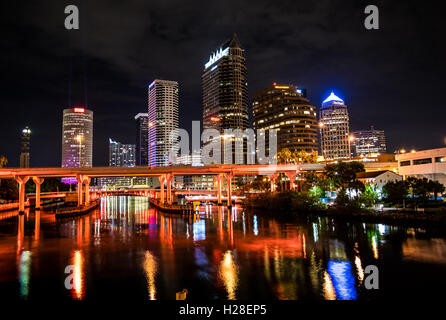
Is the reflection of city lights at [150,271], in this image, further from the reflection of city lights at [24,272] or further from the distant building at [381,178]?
the distant building at [381,178]

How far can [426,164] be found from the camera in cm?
8494

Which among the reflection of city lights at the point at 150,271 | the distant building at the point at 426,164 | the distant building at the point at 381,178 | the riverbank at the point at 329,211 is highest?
the distant building at the point at 426,164

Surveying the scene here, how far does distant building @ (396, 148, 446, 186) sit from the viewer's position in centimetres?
8025

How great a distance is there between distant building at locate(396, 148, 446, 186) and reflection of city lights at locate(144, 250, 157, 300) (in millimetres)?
83612

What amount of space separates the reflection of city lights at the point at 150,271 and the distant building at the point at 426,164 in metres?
83.6

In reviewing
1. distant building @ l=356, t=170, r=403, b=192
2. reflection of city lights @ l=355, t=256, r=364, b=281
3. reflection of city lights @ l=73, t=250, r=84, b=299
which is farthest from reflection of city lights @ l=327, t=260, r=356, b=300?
distant building @ l=356, t=170, r=403, b=192

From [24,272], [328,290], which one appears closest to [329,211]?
[328,290]

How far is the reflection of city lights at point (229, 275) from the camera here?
66.0 feet

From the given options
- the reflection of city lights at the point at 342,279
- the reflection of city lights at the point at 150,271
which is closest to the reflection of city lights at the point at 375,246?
the reflection of city lights at the point at 342,279

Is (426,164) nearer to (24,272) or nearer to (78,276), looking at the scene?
(78,276)

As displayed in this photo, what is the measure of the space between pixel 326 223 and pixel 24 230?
53.9m

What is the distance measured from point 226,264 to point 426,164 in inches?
3273

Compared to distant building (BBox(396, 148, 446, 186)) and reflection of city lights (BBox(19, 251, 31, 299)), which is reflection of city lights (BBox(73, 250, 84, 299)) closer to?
reflection of city lights (BBox(19, 251, 31, 299))

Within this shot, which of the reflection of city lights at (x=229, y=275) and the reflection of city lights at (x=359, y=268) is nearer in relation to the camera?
the reflection of city lights at (x=229, y=275)
